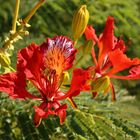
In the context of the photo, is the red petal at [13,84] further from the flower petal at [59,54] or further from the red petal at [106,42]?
the red petal at [106,42]

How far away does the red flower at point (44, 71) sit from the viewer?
1.34 metres

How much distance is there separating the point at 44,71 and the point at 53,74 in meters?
0.03

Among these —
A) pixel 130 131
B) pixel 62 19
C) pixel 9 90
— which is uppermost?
pixel 62 19

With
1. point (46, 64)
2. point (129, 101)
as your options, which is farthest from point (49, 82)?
point (129, 101)

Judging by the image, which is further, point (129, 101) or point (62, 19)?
point (62, 19)

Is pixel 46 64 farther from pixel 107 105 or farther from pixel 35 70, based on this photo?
pixel 107 105

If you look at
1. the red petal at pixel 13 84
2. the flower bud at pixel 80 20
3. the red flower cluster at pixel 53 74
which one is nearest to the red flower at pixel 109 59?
the red flower cluster at pixel 53 74

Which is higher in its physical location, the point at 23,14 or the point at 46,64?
the point at 23,14

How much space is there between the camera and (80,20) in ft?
4.71

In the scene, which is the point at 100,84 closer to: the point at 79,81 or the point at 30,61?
the point at 79,81

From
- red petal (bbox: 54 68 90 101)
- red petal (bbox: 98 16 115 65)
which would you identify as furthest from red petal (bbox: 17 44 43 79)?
red petal (bbox: 98 16 115 65)

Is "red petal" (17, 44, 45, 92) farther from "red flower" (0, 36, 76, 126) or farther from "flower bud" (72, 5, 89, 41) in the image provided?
"flower bud" (72, 5, 89, 41)

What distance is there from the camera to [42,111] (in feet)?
4.35

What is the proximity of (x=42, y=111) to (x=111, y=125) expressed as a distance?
261mm
